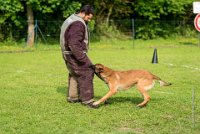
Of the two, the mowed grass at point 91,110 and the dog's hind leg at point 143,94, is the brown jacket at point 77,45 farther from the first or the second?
the dog's hind leg at point 143,94

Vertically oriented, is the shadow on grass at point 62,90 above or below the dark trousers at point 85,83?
below

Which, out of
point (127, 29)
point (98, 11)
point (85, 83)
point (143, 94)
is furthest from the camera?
point (98, 11)

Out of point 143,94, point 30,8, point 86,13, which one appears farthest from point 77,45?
point 30,8

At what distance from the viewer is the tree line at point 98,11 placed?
87.9ft

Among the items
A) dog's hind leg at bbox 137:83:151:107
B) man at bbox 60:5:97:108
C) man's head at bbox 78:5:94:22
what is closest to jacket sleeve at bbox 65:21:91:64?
man at bbox 60:5:97:108

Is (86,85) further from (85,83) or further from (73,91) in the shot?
(73,91)

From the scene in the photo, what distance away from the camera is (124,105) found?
9.34 metres

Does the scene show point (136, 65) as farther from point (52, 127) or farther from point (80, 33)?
point (52, 127)

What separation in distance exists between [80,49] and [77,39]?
211 millimetres

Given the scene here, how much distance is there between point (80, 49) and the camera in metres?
9.08

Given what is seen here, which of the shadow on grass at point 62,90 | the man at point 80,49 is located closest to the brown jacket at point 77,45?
the man at point 80,49

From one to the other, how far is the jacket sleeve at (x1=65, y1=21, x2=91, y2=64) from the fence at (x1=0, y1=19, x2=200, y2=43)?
63.1ft

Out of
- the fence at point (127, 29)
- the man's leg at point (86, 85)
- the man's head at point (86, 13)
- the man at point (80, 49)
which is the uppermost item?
the man's head at point (86, 13)

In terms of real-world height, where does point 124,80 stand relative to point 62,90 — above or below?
above
